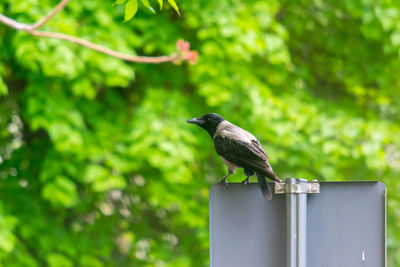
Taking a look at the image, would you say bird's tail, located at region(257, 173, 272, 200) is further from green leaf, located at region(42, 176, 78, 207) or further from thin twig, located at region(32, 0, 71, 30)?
green leaf, located at region(42, 176, 78, 207)

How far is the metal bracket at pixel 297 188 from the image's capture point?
5.37ft

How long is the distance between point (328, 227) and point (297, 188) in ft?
0.66

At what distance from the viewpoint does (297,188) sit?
1.64 m

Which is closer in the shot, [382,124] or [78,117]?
[78,117]

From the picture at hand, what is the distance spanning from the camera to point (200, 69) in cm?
447

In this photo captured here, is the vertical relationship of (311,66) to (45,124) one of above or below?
above

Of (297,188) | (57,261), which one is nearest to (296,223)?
(297,188)

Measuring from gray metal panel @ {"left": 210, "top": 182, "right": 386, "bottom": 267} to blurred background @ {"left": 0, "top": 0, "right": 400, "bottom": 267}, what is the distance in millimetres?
2449

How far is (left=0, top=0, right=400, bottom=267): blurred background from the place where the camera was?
4270 mm

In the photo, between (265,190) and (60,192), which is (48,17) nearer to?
(60,192)

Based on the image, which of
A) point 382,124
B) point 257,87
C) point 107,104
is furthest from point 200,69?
point 382,124

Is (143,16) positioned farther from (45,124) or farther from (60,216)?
(60,216)

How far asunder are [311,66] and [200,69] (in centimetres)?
181

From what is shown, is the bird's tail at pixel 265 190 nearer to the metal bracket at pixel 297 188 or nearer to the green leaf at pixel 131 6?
the metal bracket at pixel 297 188
